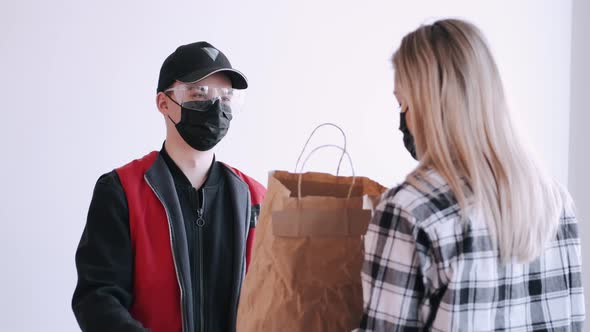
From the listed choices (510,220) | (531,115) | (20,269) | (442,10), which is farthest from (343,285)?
(531,115)

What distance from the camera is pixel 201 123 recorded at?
58.7 inches

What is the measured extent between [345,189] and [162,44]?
119 centimetres

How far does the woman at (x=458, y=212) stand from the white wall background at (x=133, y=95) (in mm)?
780

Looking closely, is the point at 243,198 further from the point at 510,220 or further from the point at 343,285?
the point at 510,220

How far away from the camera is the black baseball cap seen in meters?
1.46

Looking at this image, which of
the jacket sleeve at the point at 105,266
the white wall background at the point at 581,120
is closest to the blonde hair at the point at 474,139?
the jacket sleeve at the point at 105,266

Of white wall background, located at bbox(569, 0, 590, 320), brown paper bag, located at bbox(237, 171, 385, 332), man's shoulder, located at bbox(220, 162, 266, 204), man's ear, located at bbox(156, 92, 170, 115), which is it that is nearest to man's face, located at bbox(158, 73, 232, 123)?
man's ear, located at bbox(156, 92, 170, 115)

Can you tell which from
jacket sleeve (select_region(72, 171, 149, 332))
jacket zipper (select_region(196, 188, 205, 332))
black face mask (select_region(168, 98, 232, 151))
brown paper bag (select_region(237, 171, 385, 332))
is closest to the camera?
brown paper bag (select_region(237, 171, 385, 332))

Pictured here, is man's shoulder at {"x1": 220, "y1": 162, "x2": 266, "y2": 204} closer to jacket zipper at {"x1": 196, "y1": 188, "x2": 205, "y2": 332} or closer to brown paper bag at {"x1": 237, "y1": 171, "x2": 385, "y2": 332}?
jacket zipper at {"x1": 196, "y1": 188, "x2": 205, "y2": 332}

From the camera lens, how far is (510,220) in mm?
965

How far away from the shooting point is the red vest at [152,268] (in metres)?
1.36

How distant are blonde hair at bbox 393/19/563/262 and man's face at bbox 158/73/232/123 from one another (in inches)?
24.2

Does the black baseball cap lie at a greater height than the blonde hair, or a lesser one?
greater

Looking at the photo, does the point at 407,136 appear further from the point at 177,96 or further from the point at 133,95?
the point at 133,95
